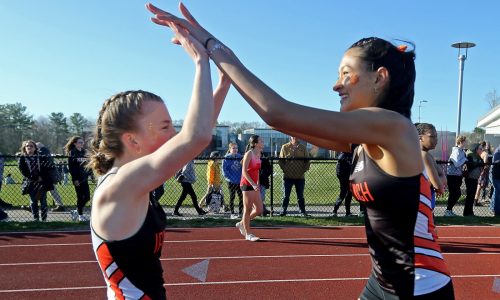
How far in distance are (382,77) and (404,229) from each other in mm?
611

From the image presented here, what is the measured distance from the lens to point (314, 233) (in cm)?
823

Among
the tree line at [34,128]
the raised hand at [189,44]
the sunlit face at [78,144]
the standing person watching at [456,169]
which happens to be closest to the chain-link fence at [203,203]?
the sunlit face at [78,144]

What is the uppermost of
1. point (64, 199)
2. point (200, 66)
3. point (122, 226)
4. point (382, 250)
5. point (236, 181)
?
point (200, 66)

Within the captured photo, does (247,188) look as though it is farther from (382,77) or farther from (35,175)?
(382,77)

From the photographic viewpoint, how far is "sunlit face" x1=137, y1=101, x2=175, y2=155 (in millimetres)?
1694

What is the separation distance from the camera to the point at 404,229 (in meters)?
1.67

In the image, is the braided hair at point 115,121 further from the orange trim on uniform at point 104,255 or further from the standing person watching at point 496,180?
the standing person watching at point 496,180

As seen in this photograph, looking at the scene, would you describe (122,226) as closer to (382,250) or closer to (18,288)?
(382,250)

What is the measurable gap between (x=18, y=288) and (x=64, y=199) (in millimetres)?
9052

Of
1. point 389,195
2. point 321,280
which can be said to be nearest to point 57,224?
point 321,280

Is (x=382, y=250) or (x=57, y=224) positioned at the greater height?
(x=382, y=250)

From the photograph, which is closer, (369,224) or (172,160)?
(172,160)

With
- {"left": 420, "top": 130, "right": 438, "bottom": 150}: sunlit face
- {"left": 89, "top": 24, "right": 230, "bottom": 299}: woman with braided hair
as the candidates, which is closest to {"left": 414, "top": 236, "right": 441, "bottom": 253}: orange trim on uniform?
{"left": 89, "top": 24, "right": 230, "bottom": 299}: woman with braided hair

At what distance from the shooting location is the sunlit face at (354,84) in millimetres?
1698
